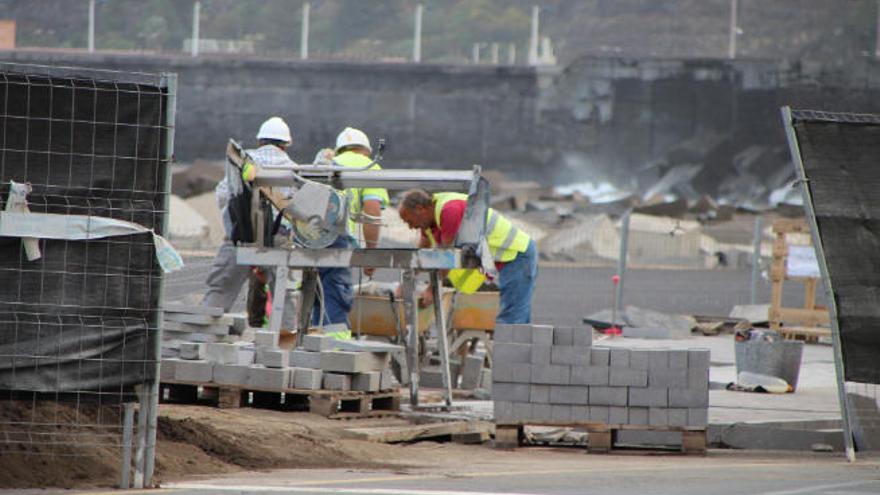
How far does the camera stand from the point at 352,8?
313 feet

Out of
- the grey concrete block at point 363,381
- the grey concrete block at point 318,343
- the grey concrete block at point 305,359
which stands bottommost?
the grey concrete block at point 363,381

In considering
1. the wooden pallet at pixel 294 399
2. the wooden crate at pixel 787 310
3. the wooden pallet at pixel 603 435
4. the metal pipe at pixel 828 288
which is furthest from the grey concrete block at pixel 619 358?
the wooden crate at pixel 787 310

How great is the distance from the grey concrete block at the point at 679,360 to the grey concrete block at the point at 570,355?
20.8 inches

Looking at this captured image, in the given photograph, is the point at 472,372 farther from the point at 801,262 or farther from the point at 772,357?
the point at 801,262

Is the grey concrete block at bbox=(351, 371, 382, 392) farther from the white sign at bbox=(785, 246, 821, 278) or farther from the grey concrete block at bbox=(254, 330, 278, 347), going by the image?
the white sign at bbox=(785, 246, 821, 278)

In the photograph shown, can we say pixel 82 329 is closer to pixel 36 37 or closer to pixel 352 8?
pixel 36 37

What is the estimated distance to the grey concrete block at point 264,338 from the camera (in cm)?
1118

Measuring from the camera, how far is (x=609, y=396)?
1058 centimetres

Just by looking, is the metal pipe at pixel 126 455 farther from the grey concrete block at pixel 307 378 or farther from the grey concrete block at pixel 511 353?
the grey concrete block at pixel 511 353

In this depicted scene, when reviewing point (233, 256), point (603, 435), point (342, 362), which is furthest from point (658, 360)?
point (233, 256)

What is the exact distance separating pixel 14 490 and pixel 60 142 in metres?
1.65

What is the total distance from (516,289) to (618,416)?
7.59 feet

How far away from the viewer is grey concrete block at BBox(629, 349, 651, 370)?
34.5 ft

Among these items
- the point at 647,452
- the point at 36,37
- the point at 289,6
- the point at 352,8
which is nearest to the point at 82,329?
the point at 647,452
